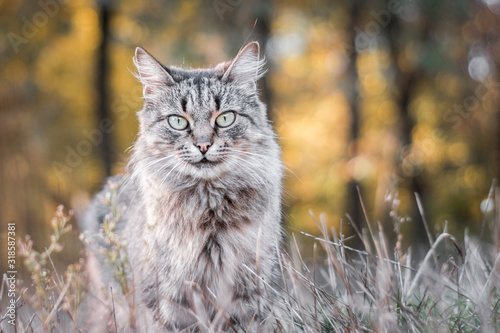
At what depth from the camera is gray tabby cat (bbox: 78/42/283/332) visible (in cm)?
271

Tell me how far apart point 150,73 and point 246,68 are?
0.67m

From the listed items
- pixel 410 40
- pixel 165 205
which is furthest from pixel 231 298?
pixel 410 40

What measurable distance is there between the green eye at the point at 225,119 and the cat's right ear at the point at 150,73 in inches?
17.4

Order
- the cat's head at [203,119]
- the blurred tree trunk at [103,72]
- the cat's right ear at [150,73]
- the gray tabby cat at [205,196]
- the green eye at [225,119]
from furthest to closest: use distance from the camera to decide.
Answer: the blurred tree trunk at [103,72] < the cat's right ear at [150,73] < the green eye at [225,119] < the cat's head at [203,119] < the gray tabby cat at [205,196]

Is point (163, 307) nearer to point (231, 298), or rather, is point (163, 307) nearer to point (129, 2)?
point (231, 298)

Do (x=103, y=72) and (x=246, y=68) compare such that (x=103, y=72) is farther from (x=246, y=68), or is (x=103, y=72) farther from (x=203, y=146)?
(x=203, y=146)

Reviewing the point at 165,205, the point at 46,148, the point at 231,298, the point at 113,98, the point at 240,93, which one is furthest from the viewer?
the point at 46,148

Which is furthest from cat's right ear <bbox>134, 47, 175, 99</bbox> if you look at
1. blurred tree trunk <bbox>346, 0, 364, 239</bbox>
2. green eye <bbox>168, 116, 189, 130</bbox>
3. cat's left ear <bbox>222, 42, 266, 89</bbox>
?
blurred tree trunk <bbox>346, 0, 364, 239</bbox>

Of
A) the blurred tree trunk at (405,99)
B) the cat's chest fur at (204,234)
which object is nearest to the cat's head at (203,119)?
the cat's chest fur at (204,234)

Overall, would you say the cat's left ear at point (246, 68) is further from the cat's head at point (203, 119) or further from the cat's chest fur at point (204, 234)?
the cat's chest fur at point (204, 234)

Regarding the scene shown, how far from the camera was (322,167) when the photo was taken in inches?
626

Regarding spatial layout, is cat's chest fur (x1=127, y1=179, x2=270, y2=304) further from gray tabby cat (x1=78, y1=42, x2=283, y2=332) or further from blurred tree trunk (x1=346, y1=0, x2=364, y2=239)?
blurred tree trunk (x1=346, y1=0, x2=364, y2=239)

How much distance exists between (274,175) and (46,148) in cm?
986

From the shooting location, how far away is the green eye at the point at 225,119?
304 centimetres
